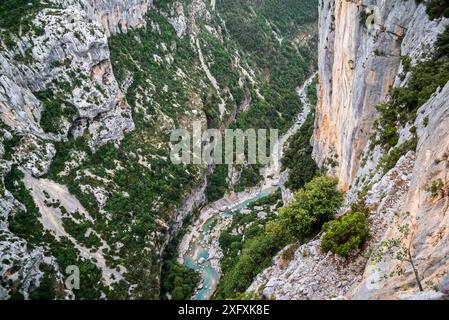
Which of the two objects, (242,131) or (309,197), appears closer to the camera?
(309,197)

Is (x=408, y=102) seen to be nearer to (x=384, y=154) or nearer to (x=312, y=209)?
(x=384, y=154)

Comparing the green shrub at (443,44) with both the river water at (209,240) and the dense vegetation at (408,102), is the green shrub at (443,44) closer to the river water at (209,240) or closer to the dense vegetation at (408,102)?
the dense vegetation at (408,102)

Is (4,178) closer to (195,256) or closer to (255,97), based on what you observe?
(195,256)

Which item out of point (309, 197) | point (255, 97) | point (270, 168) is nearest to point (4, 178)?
point (309, 197)

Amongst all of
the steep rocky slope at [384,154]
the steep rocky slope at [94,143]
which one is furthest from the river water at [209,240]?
the steep rocky slope at [384,154]

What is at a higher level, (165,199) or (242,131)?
(242,131)
